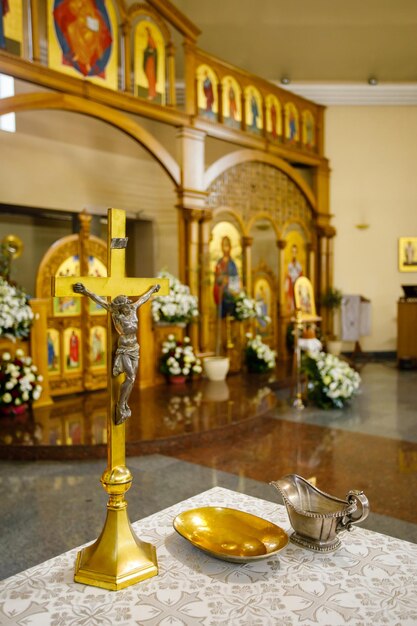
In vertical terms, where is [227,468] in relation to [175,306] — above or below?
below

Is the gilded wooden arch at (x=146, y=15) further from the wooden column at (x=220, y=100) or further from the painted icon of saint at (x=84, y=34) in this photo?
the wooden column at (x=220, y=100)

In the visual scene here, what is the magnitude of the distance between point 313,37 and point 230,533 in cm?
1153

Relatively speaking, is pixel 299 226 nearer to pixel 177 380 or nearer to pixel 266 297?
pixel 266 297

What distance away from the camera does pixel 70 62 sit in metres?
7.12

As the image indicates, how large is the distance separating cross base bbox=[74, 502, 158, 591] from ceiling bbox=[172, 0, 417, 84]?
1065 cm

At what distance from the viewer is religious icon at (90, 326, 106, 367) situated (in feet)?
26.0

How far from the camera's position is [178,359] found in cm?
823

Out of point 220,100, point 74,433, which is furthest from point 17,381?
point 220,100

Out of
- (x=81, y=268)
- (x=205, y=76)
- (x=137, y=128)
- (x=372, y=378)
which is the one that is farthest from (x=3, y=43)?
(x=372, y=378)

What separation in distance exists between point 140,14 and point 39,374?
17.0 feet

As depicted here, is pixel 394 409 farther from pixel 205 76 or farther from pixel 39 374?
pixel 205 76

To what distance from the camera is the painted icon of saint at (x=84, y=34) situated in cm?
703

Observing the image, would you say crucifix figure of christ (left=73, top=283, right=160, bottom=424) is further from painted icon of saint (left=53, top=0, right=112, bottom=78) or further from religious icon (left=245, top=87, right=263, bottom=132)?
religious icon (left=245, top=87, right=263, bottom=132)

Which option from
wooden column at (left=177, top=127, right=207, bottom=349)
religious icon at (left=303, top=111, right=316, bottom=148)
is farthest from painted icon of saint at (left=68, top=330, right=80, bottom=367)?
religious icon at (left=303, top=111, right=316, bottom=148)
